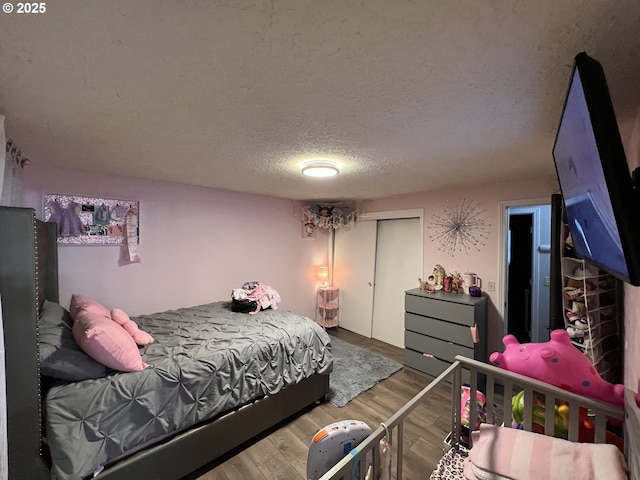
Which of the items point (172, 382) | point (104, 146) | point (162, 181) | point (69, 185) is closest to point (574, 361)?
point (172, 382)

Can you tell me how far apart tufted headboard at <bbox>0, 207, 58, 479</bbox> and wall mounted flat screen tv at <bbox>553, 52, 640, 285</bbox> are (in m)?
1.99

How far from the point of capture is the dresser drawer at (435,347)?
2721mm

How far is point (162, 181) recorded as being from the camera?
9.81 ft

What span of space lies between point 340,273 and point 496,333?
8.05 ft

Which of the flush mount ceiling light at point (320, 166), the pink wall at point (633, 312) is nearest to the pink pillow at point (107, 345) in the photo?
the flush mount ceiling light at point (320, 166)

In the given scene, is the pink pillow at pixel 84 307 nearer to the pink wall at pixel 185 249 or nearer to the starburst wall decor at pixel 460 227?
the pink wall at pixel 185 249

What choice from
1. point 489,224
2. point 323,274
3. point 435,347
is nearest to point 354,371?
point 435,347

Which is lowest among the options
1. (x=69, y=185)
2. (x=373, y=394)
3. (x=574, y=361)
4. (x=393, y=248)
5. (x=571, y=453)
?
(x=373, y=394)

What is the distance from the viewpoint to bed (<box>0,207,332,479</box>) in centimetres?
117

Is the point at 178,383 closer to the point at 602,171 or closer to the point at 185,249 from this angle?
the point at 185,249

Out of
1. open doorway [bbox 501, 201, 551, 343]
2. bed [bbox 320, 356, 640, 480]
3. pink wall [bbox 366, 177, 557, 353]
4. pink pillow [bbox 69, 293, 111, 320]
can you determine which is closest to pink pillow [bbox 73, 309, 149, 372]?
pink pillow [bbox 69, 293, 111, 320]

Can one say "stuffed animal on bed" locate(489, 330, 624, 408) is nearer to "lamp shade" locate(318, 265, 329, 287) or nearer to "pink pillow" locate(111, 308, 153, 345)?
"pink pillow" locate(111, 308, 153, 345)

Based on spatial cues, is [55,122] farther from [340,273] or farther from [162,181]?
[340,273]

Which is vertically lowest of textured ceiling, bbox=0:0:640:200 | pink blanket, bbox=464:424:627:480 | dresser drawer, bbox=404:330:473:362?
dresser drawer, bbox=404:330:473:362
